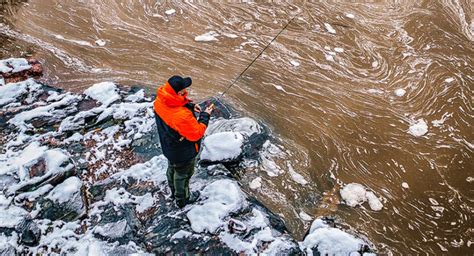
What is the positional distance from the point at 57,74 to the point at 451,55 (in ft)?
20.4

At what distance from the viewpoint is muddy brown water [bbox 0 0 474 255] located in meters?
3.87

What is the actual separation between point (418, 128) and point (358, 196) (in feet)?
4.90

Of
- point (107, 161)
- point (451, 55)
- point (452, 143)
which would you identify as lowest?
point (107, 161)

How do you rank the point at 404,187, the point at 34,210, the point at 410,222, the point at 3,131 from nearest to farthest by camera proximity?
the point at 34,210 < the point at 410,222 < the point at 404,187 < the point at 3,131

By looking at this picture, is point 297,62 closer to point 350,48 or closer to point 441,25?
point 350,48

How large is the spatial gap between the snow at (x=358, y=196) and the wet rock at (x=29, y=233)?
3007 mm

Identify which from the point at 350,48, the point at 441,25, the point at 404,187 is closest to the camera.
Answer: the point at 404,187

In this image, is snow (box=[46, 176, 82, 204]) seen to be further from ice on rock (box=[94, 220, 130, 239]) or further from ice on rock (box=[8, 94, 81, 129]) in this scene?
ice on rock (box=[8, 94, 81, 129])

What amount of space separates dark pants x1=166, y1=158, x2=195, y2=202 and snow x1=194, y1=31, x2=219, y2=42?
348 cm

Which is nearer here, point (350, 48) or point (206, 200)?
point (206, 200)

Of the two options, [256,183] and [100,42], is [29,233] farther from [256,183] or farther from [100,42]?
[100,42]

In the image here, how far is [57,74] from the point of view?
554 centimetres

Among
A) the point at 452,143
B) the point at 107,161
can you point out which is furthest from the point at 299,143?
the point at 107,161

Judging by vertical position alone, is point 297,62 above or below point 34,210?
above
